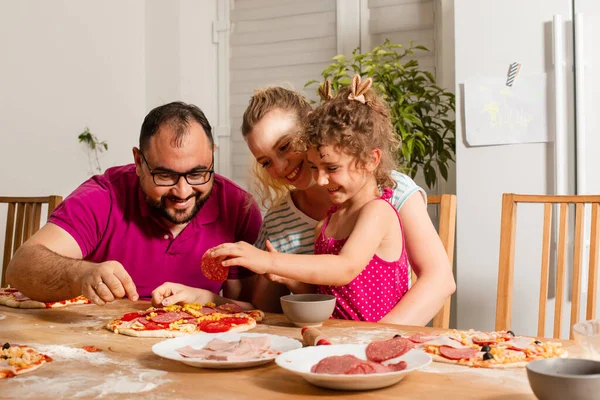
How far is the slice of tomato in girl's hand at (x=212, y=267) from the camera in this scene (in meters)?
1.52

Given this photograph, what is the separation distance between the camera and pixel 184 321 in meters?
1.54

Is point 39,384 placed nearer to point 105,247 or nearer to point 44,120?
point 105,247

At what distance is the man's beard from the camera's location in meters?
2.06

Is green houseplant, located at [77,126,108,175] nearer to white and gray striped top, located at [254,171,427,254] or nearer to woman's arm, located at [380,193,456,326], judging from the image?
white and gray striped top, located at [254,171,427,254]

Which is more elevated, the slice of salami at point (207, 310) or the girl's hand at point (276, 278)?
the girl's hand at point (276, 278)

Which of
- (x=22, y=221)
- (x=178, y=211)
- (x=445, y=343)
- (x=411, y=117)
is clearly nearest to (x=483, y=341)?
(x=445, y=343)

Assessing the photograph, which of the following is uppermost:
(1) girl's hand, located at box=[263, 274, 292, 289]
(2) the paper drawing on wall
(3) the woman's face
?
(2) the paper drawing on wall

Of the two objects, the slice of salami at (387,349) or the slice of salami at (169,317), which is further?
the slice of salami at (169,317)

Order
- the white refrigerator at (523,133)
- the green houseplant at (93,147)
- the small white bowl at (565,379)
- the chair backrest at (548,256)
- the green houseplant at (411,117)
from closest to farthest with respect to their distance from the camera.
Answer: the small white bowl at (565,379), the chair backrest at (548,256), the white refrigerator at (523,133), the green houseplant at (411,117), the green houseplant at (93,147)

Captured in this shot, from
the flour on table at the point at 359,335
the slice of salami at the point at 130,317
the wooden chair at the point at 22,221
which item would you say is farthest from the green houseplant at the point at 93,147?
the flour on table at the point at 359,335

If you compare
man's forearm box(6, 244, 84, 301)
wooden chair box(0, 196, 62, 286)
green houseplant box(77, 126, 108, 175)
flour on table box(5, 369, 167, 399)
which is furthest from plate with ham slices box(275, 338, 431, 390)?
green houseplant box(77, 126, 108, 175)

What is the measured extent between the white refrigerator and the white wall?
226 cm

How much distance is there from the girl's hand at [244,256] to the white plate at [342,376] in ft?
1.22

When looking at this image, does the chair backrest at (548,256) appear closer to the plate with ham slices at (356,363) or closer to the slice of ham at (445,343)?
the slice of ham at (445,343)
